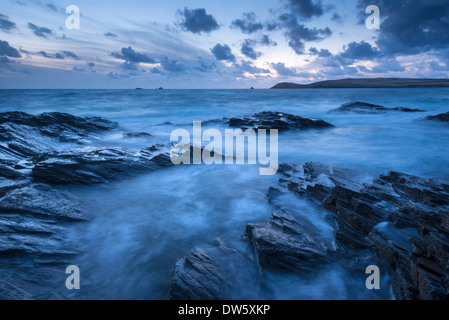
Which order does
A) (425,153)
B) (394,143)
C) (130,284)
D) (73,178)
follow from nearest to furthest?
1. (130,284)
2. (73,178)
3. (425,153)
4. (394,143)

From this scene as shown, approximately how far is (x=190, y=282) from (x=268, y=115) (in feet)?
52.5

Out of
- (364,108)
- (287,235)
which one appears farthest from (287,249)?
(364,108)

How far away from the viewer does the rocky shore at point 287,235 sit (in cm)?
332

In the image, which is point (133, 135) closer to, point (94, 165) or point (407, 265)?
point (94, 165)

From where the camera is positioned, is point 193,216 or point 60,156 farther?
point 60,156

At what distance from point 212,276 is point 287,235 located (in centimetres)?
164

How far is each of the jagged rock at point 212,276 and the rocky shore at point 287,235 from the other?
15 mm

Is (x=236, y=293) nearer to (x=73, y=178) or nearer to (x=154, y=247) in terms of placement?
(x=154, y=247)

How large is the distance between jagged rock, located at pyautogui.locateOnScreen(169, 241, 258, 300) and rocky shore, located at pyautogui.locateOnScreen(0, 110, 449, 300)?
0.05 feet

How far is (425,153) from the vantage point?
9.95 meters

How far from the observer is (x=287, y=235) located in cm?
432

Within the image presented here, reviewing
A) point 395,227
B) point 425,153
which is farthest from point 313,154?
point 395,227

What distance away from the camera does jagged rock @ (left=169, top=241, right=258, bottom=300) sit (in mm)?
3312
